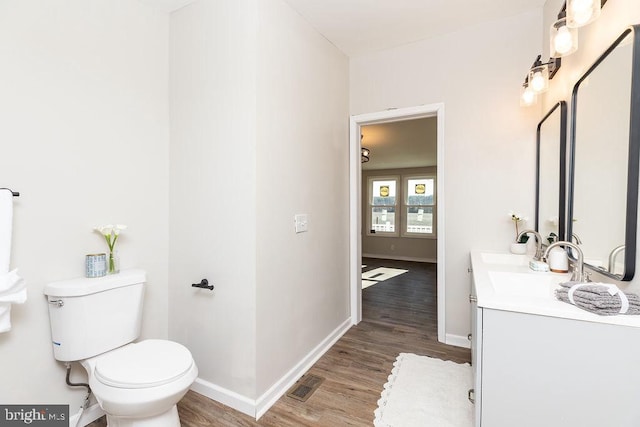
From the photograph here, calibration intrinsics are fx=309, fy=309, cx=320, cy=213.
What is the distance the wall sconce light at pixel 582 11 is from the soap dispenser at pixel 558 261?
1081 millimetres

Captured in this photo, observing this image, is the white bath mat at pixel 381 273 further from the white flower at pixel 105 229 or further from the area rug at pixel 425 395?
the white flower at pixel 105 229

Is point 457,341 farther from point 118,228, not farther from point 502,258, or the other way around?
point 118,228

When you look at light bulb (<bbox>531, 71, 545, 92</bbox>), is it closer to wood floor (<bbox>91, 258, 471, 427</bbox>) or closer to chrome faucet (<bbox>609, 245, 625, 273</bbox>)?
chrome faucet (<bbox>609, 245, 625, 273</bbox>)

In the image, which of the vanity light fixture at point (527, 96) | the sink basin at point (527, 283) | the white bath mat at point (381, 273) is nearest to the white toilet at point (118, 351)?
the sink basin at point (527, 283)

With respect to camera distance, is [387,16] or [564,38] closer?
[564,38]

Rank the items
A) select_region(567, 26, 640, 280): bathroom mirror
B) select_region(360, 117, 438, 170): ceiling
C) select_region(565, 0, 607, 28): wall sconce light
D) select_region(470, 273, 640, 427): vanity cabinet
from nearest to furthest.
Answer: select_region(470, 273, 640, 427): vanity cabinet < select_region(567, 26, 640, 280): bathroom mirror < select_region(565, 0, 607, 28): wall sconce light < select_region(360, 117, 438, 170): ceiling

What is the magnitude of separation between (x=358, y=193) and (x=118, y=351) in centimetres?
223

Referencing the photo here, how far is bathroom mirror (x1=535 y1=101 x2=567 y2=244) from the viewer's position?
1.76 meters

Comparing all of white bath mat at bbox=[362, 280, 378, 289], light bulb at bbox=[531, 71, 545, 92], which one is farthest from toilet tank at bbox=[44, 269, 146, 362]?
white bath mat at bbox=[362, 280, 378, 289]

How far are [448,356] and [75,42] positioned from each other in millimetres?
3148

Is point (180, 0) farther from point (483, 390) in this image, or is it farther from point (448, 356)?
point (448, 356)

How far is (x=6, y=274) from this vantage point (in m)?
1.28

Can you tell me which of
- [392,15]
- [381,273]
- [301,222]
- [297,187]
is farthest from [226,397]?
[381,273]

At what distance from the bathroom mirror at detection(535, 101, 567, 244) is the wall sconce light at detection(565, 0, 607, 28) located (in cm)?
53
